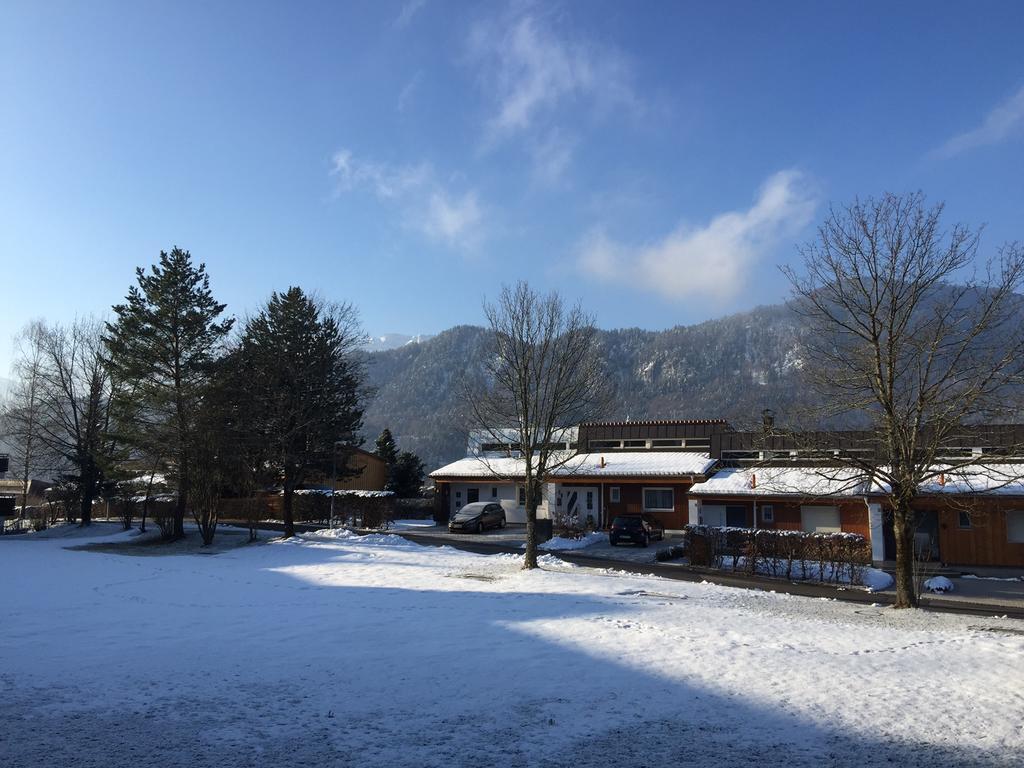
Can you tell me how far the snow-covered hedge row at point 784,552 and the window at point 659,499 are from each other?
40.4ft

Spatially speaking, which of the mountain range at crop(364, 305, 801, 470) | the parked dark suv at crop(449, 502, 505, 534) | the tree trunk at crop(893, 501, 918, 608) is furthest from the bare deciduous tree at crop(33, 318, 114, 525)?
the mountain range at crop(364, 305, 801, 470)

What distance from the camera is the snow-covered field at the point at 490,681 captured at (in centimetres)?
626

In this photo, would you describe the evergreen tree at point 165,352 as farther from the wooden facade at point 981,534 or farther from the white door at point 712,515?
the wooden facade at point 981,534

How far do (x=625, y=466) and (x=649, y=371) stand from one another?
111 m

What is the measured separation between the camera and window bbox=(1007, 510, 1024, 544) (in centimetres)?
2722

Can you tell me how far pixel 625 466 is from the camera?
3859 cm

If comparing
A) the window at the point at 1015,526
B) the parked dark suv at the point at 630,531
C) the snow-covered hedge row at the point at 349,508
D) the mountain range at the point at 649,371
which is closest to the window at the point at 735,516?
the parked dark suv at the point at 630,531

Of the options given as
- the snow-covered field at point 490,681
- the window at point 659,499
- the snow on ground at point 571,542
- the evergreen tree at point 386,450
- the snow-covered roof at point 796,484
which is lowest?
the snow on ground at point 571,542

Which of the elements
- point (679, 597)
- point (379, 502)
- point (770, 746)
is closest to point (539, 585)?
point (679, 597)

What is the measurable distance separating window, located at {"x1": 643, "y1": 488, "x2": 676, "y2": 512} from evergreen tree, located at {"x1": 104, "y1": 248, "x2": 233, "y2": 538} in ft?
76.0

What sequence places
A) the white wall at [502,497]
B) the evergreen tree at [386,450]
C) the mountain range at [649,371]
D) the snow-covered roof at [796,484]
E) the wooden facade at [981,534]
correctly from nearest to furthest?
the snow-covered roof at [796,484], the wooden facade at [981,534], the white wall at [502,497], the evergreen tree at [386,450], the mountain range at [649,371]

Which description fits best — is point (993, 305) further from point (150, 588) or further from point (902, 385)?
point (150, 588)

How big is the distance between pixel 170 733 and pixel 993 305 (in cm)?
1761

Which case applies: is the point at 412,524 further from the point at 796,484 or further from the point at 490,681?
the point at 490,681
